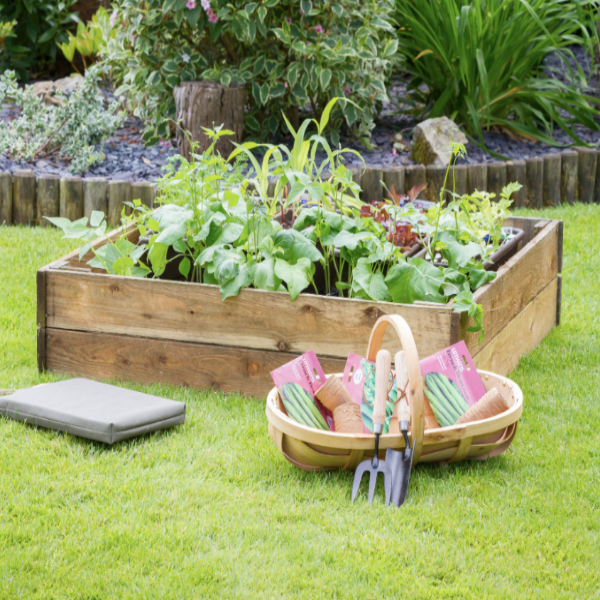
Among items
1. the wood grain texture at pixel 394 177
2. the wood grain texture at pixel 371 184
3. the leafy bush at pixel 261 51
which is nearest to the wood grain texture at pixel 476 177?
the wood grain texture at pixel 394 177

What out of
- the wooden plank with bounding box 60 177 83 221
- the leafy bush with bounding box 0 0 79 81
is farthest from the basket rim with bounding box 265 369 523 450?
the leafy bush with bounding box 0 0 79 81

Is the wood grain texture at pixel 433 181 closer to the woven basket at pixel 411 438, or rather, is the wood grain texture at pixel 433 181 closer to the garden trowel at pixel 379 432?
the woven basket at pixel 411 438

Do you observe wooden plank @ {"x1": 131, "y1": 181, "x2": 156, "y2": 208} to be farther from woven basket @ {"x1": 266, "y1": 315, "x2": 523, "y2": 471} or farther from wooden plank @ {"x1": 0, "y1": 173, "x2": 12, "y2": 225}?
woven basket @ {"x1": 266, "y1": 315, "x2": 523, "y2": 471}

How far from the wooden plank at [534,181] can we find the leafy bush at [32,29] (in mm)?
4224

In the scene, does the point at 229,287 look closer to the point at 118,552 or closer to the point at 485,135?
the point at 118,552

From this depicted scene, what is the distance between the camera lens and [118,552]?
6.28 feet

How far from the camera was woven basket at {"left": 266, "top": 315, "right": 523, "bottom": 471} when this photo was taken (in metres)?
2.13

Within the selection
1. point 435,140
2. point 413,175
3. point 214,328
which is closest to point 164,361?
point 214,328

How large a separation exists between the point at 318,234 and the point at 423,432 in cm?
89

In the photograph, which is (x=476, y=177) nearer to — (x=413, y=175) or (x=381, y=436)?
(x=413, y=175)

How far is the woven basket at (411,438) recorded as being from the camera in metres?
2.13

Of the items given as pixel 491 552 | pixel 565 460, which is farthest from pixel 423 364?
pixel 491 552

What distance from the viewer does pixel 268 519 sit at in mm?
2082

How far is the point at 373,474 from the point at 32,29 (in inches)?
258
